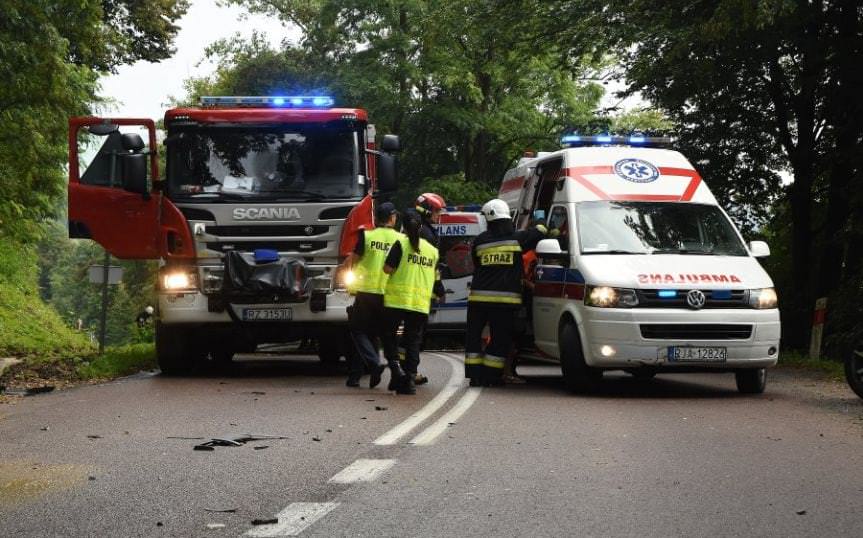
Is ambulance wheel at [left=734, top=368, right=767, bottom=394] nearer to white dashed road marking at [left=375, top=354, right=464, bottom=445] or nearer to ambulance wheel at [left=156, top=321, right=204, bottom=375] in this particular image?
→ white dashed road marking at [left=375, top=354, right=464, bottom=445]

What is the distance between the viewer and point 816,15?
21188mm

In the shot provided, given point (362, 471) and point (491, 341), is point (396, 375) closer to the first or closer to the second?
point (491, 341)

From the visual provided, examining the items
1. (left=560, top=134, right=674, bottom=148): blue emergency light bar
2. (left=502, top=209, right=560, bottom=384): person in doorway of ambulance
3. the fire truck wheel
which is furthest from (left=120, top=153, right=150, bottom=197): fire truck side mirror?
the fire truck wheel

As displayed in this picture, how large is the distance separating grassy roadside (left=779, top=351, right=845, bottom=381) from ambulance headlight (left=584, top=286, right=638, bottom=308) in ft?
15.2

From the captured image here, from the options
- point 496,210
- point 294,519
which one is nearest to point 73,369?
point 496,210

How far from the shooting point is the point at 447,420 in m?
10.8

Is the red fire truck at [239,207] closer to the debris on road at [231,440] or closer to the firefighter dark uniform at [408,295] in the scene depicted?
the firefighter dark uniform at [408,295]

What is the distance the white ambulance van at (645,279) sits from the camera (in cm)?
1288

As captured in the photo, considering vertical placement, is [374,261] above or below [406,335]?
above

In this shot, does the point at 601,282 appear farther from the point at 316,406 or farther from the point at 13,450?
the point at 13,450

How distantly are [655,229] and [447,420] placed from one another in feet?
13.9

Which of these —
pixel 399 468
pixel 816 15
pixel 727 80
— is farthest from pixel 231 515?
pixel 727 80

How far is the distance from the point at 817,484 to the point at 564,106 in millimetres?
37731

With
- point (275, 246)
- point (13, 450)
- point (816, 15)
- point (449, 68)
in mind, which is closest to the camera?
point (13, 450)
